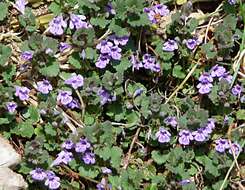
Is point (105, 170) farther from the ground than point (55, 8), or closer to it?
closer to it

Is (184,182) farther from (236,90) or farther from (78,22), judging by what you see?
(78,22)

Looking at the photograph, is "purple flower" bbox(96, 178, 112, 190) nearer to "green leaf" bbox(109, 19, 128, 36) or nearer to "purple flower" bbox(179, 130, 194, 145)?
"purple flower" bbox(179, 130, 194, 145)

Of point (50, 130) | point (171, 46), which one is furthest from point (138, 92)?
point (50, 130)

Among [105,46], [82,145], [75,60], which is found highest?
[105,46]

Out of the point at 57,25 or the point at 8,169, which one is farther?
the point at 57,25

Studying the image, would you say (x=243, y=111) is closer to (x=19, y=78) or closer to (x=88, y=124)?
(x=88, y=124)

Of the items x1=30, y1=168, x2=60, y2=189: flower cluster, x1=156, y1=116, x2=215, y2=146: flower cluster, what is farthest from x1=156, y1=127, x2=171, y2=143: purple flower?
x1=30, y1=168, x2=60, y2=189: flower cluster

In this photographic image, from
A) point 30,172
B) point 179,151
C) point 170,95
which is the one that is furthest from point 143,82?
point 30,172
